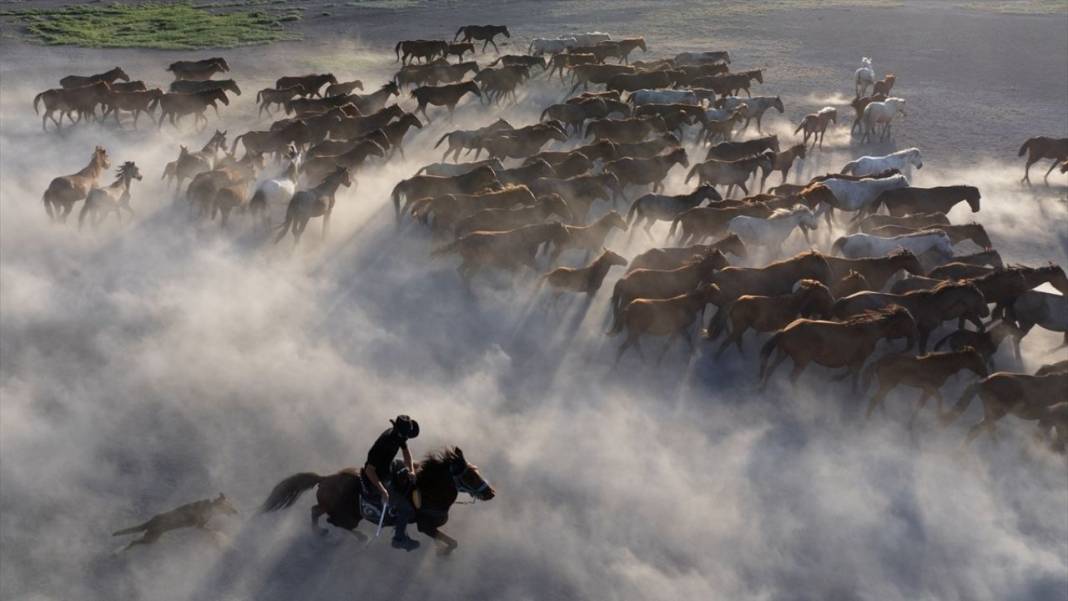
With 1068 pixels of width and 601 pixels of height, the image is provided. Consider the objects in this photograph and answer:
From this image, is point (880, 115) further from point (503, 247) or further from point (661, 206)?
point (503, 247)

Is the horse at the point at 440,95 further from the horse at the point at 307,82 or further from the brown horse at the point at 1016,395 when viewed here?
the brown horse at the point at 1016,395

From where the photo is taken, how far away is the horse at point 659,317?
38.4ft

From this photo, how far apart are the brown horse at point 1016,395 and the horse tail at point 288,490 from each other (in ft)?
24.5

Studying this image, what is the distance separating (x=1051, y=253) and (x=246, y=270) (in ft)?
45.9

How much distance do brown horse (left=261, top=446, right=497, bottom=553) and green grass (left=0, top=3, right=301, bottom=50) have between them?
26313mm

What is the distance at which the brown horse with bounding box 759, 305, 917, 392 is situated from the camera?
1096 centimetres

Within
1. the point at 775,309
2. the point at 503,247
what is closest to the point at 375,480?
the point at 775,309

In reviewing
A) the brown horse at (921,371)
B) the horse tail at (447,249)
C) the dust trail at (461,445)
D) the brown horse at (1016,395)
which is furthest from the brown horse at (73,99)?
the brown horse at (1016,395)

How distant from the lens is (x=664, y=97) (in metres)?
22.4

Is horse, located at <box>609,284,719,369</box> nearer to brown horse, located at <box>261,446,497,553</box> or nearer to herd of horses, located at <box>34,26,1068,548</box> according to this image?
herd of horses, located at <box>34,26,1068,548</box>

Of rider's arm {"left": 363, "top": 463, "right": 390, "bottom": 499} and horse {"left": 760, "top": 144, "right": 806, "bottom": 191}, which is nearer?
rider's arm {"left": 363, "top": 463, "right": 390, "bottom": 499}

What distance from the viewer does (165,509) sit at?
8.85m

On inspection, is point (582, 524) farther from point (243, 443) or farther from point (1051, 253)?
point (1051, 253)

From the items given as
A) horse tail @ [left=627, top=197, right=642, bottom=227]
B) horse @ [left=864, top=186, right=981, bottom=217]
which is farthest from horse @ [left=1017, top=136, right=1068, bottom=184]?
horse tail @ [left=627, top=197, right=642, bottom=227]
